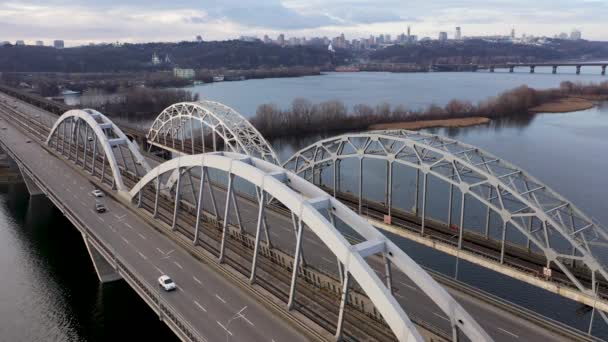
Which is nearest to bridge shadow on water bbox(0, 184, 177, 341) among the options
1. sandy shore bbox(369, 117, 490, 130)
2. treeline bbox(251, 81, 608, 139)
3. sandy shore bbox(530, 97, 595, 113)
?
treeline bbox(251, 81, 608, 139)

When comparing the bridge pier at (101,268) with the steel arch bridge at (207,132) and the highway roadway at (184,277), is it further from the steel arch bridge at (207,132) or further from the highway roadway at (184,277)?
the steel arch bridge at (207,132)

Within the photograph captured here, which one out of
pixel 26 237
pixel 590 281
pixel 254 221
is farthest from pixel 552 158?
pixel 26 237

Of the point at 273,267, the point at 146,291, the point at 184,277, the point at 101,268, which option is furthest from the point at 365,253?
the point at 101,268

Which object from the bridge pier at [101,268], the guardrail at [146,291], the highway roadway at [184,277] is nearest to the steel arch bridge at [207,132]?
the highway roadway at [184,277]

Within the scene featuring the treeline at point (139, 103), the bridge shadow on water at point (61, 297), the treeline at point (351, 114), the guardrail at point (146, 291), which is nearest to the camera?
the guardrail at point (146, 291)

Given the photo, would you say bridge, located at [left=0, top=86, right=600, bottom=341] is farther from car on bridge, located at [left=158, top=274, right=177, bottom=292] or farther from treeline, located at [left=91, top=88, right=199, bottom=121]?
treeline, located at [left=91, top=88, right=199, bottom=121]

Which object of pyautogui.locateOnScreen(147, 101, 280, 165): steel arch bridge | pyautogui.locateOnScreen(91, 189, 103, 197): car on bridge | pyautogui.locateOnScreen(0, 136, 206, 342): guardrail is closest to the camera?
pyautogui.locateOnScreen(0, 136, 206, 342): guardrail
